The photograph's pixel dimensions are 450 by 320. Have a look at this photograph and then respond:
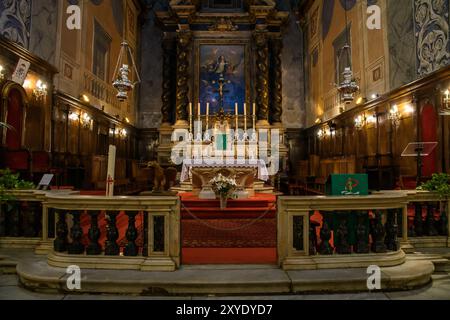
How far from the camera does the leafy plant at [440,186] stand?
470 centimetres

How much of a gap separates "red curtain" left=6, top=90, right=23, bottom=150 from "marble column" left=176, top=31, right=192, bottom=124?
8195 mm

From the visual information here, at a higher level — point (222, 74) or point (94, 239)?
point (222, 74)

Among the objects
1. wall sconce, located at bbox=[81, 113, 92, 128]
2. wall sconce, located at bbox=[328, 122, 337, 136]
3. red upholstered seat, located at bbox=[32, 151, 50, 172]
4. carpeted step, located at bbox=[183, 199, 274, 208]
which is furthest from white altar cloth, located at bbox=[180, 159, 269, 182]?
wall sconce, located at bbox=[328, 122, 337, 136]

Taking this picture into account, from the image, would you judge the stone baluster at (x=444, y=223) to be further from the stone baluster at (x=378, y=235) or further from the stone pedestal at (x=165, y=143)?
the stone pedestal at (x=165, y=143)

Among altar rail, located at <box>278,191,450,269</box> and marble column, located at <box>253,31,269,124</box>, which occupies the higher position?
marble column, located at <box>253,31,269,124</box>

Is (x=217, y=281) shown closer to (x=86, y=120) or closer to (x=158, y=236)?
(x=158, y=236)

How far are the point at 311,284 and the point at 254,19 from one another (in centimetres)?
1495

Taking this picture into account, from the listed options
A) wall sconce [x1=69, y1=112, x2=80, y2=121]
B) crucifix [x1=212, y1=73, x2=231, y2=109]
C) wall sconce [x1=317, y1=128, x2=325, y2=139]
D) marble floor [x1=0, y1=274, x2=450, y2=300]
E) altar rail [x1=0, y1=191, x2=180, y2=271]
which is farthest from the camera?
wall sconce [x1=317, y1=128, x2=325, y2=139]

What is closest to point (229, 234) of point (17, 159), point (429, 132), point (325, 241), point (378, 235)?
point (325, 241)

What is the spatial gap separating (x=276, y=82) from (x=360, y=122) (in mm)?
5657

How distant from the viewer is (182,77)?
15.7 m

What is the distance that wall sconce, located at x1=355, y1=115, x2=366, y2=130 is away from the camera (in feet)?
37.4

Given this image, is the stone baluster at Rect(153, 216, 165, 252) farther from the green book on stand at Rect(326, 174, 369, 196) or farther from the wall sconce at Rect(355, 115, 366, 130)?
the wall sconce at Rect(355, 115, 366, 130)

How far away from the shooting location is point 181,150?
1517cm
